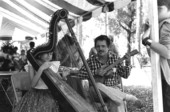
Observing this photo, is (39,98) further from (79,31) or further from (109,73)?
(79,31)

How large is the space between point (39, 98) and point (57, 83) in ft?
0.95

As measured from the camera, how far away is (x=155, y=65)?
1742 mm

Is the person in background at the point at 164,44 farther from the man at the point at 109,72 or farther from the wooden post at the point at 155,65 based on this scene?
the man at the point at 109,72

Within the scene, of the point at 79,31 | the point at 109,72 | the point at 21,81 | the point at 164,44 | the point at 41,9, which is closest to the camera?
the point at 164,44

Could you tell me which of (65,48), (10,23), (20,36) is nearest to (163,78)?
(65,48)

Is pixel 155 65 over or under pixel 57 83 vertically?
over

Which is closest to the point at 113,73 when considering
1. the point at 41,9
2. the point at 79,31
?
the point at 79,31

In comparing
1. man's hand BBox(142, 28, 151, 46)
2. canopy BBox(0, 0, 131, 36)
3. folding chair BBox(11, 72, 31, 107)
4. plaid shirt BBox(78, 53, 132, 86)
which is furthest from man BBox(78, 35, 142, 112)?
canopy BBox(0, 0, 131, 36)

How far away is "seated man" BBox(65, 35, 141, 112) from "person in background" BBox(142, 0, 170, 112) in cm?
49

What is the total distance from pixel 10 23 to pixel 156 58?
7827 mm

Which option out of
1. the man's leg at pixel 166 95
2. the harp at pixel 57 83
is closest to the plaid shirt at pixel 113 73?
the harp at pixel 57 83

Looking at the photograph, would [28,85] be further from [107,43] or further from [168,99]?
[168,99]

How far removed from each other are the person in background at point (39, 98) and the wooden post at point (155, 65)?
1.32m

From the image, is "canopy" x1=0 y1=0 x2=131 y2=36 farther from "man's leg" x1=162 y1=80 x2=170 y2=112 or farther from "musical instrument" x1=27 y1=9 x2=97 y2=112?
"man's leg" x1=162 y1=80 x2=170 y2=112
